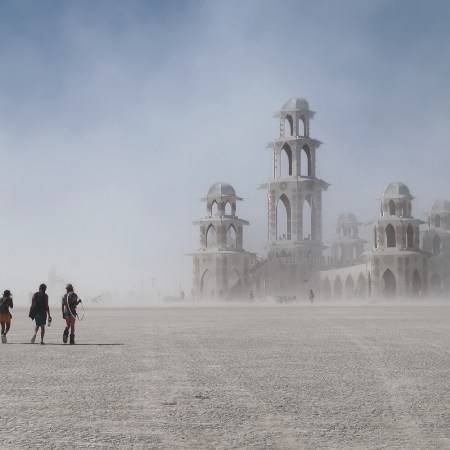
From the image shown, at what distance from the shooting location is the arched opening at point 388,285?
74.2 meters

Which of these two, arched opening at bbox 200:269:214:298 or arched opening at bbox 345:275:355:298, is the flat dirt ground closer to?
arched opening at bbox 345:275:355:298

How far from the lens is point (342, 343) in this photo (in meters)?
18.9

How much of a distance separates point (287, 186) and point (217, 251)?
1316 centimetres

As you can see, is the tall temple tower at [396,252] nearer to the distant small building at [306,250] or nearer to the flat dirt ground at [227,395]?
the distant small building at [306,250]

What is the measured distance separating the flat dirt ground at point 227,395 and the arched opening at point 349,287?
61.1 meters

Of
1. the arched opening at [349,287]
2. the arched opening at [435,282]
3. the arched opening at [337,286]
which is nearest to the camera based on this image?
the arched opening at [349,287]

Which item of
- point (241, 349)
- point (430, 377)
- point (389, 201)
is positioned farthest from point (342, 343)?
point (389, 201)

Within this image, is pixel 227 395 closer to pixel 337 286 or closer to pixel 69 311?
pixel 69 311

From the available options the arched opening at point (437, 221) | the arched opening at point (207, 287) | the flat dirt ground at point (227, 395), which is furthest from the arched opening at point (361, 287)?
the flat dirt ground at point (227, 395)

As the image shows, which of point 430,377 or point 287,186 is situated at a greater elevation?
point 287,186

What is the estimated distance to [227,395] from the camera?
1055 centimetres

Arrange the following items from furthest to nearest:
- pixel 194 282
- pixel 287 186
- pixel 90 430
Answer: pixel 287 186 → pixel 194 282 → pixel 90 430

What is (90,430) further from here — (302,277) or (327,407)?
(302,277)

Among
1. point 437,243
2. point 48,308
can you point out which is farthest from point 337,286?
point 48,308
